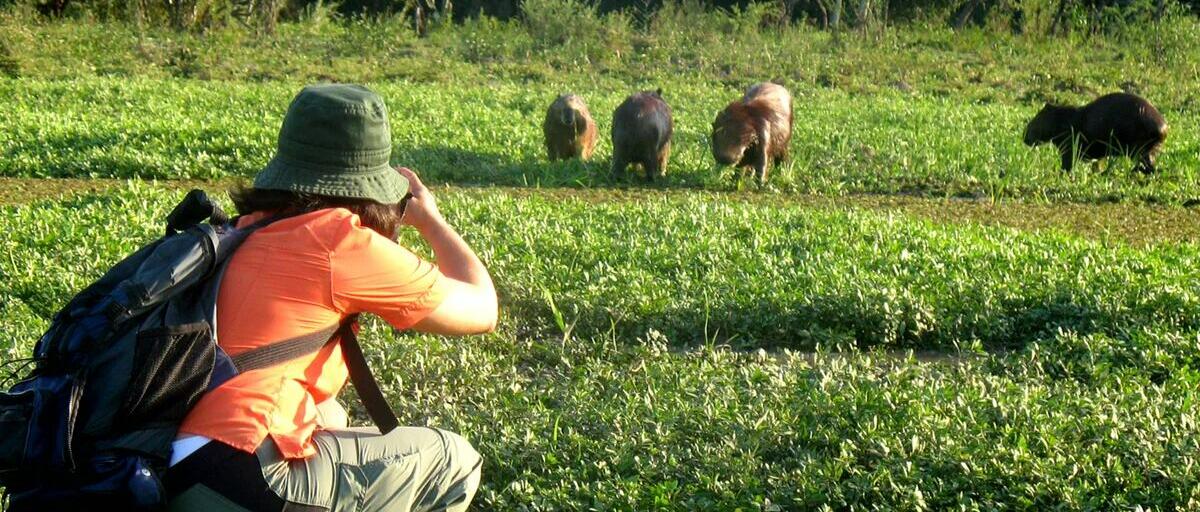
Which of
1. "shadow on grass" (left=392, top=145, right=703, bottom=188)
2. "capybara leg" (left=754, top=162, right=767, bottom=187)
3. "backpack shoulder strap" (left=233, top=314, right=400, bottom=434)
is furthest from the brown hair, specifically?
"capybara leg" (left=754, top=162, right=767, bottom=187)

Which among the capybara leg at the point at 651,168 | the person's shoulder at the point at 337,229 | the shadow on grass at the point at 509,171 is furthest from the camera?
the capybara leg at the point at 651,168

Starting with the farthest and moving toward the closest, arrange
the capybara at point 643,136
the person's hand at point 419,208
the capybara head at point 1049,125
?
1. the capybara head at point 1049,125
2. the capybara at point 643,136
3. the person's hand at point 419,208

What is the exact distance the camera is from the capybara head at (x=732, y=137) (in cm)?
1019

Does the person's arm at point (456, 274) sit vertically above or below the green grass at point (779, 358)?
above

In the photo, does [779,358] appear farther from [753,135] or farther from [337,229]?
[753,135]

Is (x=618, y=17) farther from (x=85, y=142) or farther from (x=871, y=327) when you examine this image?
(x=871, y=327)

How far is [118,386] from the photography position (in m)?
2.64

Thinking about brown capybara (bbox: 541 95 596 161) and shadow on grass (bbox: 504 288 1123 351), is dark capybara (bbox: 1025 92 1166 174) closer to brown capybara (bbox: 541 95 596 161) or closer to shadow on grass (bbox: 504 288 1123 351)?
brown capybara (bbox: 541 95 596 161)

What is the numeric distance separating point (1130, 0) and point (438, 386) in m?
20.7

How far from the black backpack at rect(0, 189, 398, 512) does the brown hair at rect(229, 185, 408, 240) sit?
336mm

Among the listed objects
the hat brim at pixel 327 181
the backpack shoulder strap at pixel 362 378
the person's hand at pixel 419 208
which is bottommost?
the backpack shoulder strap at pixel 362 378

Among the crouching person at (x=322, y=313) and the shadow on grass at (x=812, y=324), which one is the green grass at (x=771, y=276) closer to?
the shadow on grass at (x=812, y=324)

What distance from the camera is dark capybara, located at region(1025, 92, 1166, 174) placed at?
11.0m

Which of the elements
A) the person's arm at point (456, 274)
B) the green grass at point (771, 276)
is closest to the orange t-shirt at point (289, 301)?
the person's arm at point (456, 274)
